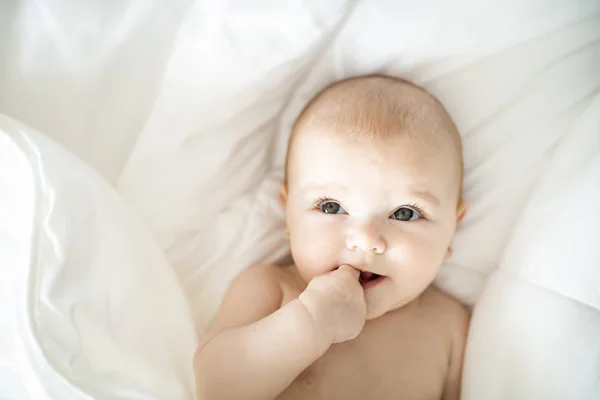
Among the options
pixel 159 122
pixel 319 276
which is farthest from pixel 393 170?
pixel 159 122

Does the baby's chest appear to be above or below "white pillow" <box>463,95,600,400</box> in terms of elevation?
below

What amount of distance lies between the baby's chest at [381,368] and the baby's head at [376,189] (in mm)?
109

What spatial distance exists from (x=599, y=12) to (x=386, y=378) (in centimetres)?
84

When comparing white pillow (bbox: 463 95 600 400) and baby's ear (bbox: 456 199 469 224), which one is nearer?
white pillow (bbox: 463 95 600 400)

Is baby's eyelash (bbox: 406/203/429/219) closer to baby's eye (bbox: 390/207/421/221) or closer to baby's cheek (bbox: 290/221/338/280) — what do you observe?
baby's eye (bbox: 390/207/421/221)

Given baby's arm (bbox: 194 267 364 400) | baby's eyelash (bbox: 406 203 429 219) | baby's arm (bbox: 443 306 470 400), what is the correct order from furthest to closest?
baby's arm (bbox: 443 306 470 400) < baby's eyelash (bbox: 406 203 429 219) < baby's arm (bbox: 194 267 364 400)

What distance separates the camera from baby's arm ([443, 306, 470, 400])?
45.5 inches

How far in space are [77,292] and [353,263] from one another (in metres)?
0.46

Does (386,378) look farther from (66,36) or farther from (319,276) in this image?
(66,36)

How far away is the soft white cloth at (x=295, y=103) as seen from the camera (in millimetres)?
1082

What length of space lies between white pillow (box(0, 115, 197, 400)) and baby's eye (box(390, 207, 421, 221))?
427mm

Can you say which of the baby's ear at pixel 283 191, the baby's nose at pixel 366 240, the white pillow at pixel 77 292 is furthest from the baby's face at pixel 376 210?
the white pillow at pixel 77 292

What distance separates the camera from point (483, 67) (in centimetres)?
117

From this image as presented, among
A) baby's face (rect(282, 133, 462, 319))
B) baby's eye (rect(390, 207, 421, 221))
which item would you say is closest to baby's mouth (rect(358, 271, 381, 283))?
baby's face (rect(282, 133, 462, 319))
